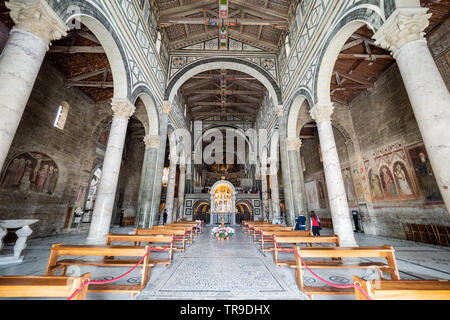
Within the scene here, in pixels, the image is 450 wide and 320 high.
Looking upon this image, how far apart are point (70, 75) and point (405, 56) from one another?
14.4 m

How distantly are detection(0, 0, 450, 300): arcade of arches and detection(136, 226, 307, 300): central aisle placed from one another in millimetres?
3174

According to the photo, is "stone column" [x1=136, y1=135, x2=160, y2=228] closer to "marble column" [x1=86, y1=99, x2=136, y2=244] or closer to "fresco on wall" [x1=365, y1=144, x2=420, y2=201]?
"marble column" [x1=86, y1=99, x2=136, y2=244]

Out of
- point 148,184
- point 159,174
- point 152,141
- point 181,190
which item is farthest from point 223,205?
point 152,141

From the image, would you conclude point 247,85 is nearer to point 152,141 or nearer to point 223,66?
point 223,66

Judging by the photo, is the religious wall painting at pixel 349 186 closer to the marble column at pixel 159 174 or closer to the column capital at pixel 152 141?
the marble column at pixel 159 174

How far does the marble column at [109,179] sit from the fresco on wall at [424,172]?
12089 millimetres

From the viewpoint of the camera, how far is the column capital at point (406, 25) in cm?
376

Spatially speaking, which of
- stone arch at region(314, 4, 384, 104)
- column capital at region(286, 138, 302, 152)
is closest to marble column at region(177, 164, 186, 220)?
column capital at region(286, 138, 302, 152)

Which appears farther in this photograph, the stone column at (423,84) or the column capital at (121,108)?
the column capital at (121,108)

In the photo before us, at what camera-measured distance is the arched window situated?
10094mm

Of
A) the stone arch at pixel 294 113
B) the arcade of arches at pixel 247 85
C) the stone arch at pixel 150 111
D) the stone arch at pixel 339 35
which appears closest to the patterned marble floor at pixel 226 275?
the arcade of arches at pixel 247 85

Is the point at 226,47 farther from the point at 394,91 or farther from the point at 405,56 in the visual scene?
the point at 405,56

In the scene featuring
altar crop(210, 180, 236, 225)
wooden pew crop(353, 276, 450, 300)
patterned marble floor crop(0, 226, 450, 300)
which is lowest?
patterned marble floor crop(0, 226, 450, 300)

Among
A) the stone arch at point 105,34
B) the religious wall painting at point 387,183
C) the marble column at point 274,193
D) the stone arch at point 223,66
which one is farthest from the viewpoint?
the marble column at point 274,193
